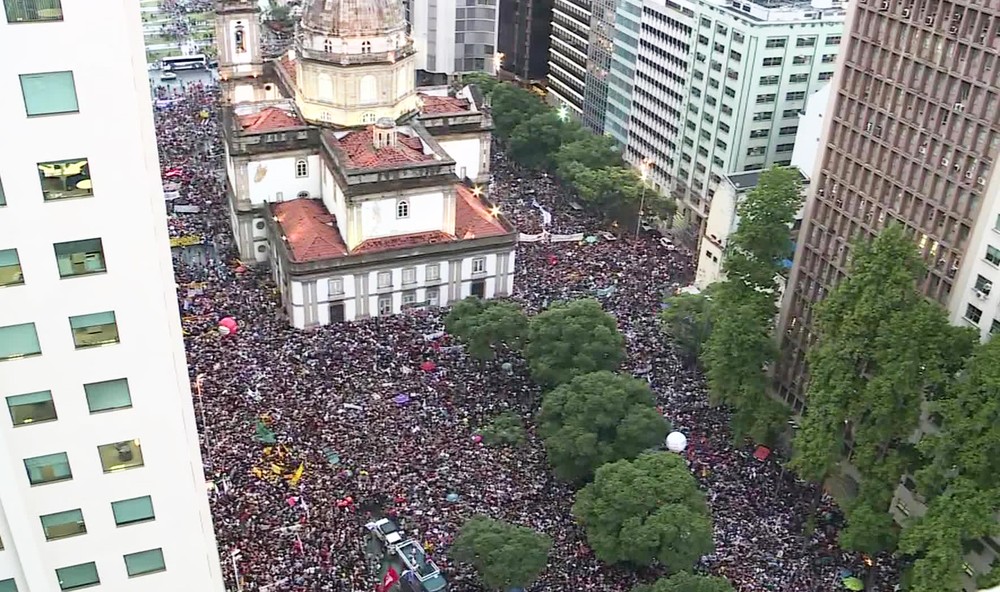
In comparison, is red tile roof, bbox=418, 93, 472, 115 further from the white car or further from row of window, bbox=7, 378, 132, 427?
row of window, bbox=7, 378, 132, 427

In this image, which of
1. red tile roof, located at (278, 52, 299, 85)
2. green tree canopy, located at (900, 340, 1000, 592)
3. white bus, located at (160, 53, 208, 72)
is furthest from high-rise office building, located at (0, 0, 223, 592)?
white bus, located at (160, 53, 208, 72)

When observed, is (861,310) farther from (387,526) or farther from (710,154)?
(710,154)

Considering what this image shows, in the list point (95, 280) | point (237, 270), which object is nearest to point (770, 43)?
point (237, 270)

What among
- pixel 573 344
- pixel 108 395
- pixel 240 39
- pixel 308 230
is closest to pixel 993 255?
pixel 573 344

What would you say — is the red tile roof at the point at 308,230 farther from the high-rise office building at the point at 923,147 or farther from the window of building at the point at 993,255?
the window of building at the point at 993,255

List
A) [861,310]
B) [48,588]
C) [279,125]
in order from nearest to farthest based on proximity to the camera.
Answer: [48,588]
[861,310]
[279,125]
